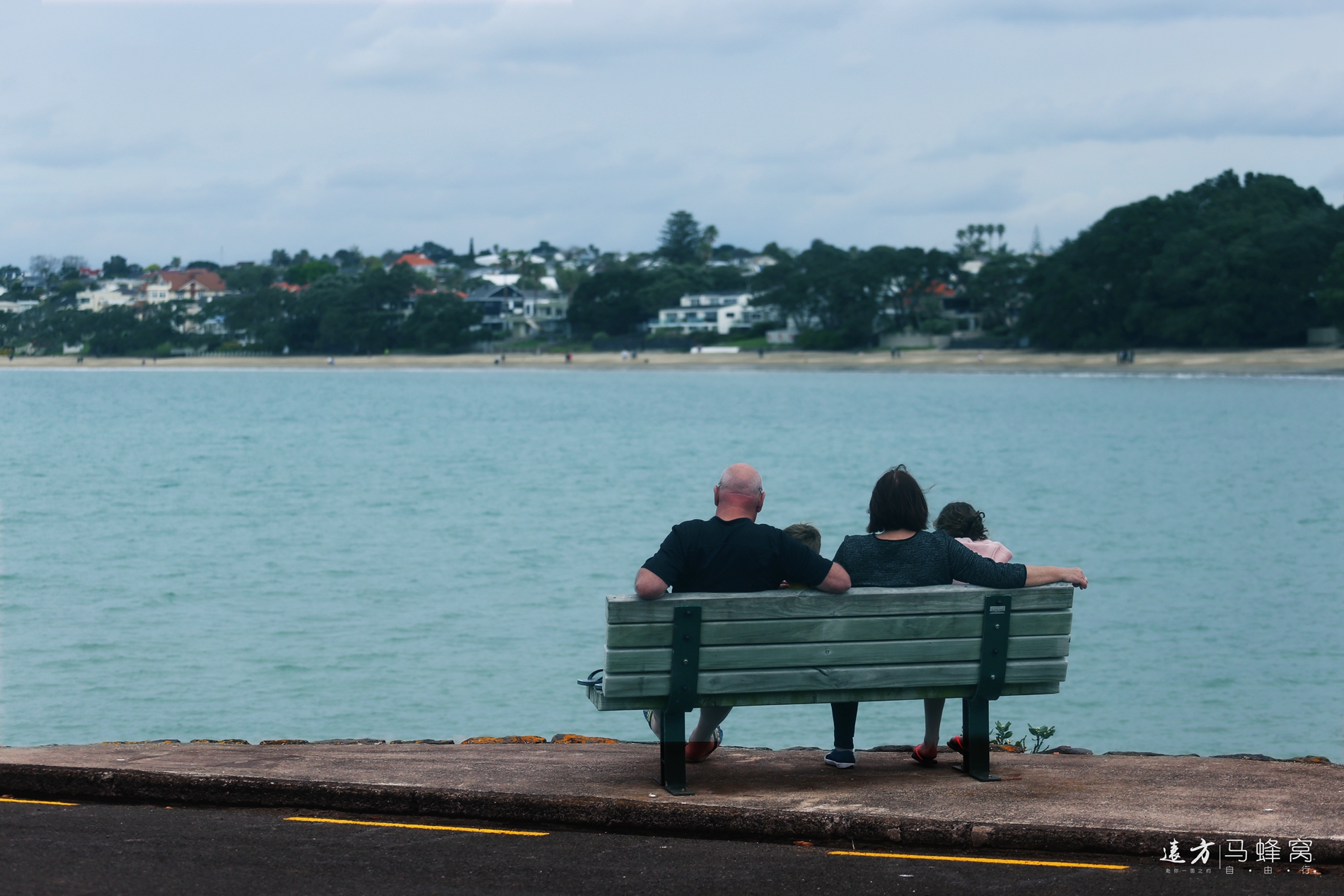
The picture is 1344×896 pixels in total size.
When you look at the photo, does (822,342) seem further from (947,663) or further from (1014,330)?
(947,663)

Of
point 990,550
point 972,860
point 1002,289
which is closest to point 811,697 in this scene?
point 972,860

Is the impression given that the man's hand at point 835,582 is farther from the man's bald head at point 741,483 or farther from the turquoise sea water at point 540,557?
the turquoise sea water at point 540,557

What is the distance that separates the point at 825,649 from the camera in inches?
225

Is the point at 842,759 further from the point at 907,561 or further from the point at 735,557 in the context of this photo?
the point at 735,557

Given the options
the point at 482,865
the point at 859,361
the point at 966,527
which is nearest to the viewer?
the point at 482,865

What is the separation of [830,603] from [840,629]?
120 millimetres

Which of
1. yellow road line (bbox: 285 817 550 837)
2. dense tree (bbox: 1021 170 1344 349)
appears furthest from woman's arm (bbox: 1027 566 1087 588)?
dense tree (bbox: 1021 170 1344 349)

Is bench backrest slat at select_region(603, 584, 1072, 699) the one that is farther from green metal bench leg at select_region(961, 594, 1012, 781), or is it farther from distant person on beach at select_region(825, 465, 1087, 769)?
distant person on beach at select_region(825, 465, 1087, 769)

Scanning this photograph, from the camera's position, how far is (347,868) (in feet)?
16.1

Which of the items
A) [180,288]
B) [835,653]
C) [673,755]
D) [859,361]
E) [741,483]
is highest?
[180,288]

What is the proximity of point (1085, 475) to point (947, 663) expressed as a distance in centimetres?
4185

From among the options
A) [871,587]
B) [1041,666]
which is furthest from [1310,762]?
[871,587]

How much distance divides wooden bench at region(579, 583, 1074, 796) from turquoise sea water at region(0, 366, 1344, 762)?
6756 mm

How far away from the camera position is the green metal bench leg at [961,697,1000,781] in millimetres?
5980
